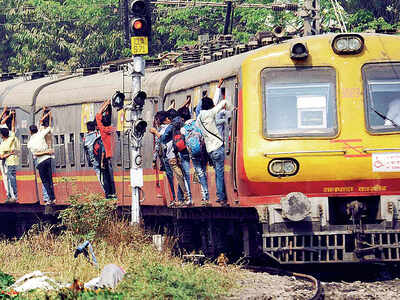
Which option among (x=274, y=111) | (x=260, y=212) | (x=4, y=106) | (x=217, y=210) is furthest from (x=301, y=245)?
(x=4, y=106)

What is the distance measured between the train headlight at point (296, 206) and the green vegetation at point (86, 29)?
62.6 feet

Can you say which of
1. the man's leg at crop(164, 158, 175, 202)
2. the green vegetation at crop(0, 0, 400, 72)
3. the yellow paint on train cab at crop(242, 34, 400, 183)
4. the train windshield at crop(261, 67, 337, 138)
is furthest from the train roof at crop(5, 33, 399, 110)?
the green vegetation at crop(0, 0, 400, 72)

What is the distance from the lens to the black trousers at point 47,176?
20250mm

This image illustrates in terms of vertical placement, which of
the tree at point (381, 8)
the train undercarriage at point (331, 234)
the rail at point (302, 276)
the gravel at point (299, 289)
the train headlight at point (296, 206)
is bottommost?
the gravel at point (299, 289)

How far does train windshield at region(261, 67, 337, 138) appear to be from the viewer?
1241 cm

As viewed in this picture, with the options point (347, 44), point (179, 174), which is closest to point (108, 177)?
point (179, 174)

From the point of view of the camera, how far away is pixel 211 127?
1399 centimetres

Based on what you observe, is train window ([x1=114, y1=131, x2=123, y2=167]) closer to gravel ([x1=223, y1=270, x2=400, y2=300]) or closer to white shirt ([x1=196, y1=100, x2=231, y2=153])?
white shirt ([x1=196, y1=100, x2=231, y2=153])

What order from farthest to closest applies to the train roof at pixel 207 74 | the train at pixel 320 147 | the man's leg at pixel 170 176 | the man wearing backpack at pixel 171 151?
1. the man's leg at pixel 170 176
2. the man wearing backpack at pixel 171 151
3. the train roof at pixel 207 74
4. the train at pixel 320 147

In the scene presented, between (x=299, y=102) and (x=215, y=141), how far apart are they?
188 cm

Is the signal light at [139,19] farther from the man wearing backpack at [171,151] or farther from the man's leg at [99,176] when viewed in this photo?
the man's leg at [99,176]

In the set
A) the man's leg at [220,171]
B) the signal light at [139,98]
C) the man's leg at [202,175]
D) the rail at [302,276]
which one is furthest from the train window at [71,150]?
the rail at [302,276]

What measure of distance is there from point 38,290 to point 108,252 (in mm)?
3236

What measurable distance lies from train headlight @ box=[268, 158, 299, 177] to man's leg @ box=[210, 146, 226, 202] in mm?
1670
